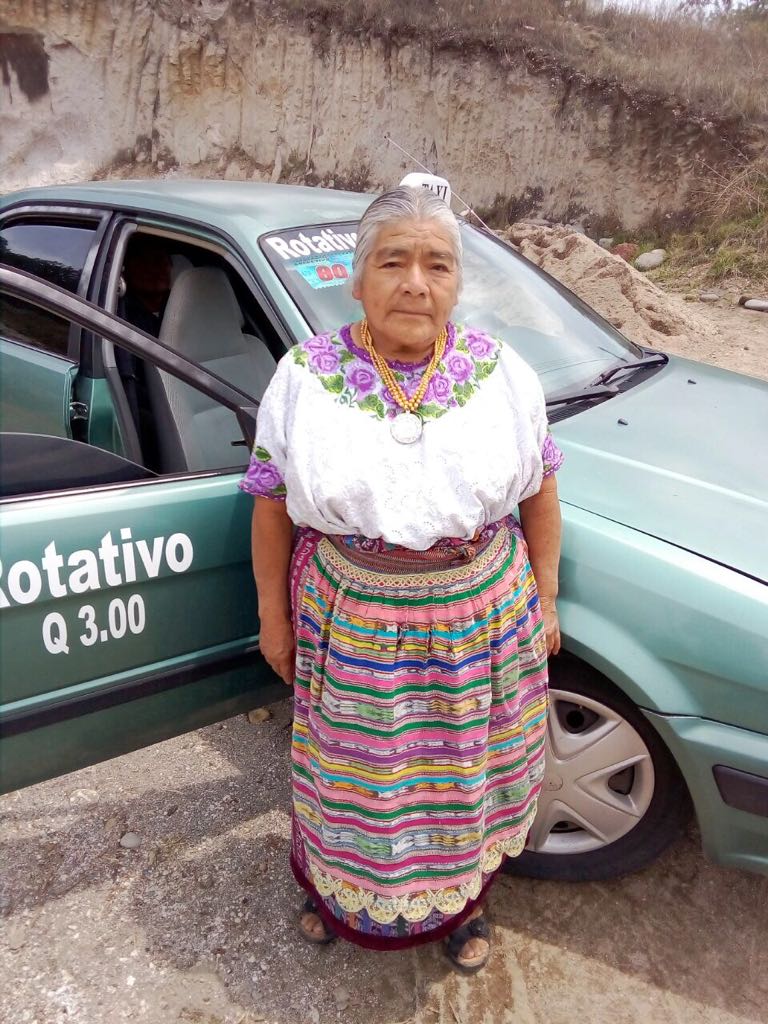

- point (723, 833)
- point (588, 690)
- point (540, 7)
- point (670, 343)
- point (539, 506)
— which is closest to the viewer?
point (539, 506)

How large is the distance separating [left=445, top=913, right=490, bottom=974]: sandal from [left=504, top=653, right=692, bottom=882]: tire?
0.79ft

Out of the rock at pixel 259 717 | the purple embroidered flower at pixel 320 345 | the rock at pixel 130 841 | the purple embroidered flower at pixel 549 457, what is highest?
the purple embroidered flower at pixel 320 345

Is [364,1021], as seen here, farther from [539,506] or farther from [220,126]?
[220,126]

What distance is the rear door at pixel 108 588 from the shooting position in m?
1.59

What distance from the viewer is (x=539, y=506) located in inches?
60.9

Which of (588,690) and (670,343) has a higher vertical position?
(588,690)

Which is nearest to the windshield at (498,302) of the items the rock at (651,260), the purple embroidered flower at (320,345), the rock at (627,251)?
the purple embroidered flower at (320,345)

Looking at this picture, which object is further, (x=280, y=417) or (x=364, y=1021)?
(x=364, y=1021)

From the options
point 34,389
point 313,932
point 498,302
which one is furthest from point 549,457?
point 34,389

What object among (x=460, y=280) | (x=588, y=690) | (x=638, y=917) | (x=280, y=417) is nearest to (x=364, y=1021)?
(x=638, y=917)

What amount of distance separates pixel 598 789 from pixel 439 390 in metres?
1.14

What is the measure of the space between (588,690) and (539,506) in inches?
20.2

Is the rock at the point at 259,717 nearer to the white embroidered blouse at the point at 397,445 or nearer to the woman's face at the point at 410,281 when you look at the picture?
the white embroidered blouse at the point at 397,445

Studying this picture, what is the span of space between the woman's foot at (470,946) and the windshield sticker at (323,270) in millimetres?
1719
